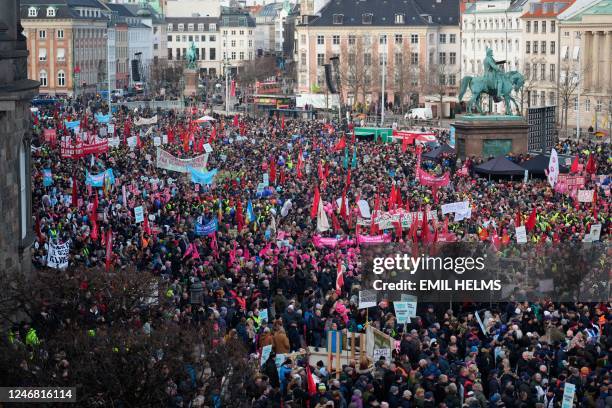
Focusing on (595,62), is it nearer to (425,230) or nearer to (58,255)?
(425,230)

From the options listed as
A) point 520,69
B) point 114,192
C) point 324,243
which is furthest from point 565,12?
point 324,243

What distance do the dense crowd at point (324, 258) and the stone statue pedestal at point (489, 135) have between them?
5.64 ft

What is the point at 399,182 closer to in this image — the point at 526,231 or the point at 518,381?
the point at 526,231

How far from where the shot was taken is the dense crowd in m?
23.3

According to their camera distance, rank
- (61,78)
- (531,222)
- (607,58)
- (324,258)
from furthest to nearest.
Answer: (61,78) < (607,58) < (531,222) < (324,258)

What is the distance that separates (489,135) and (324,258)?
2921cm

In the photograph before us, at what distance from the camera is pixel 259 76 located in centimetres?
15362

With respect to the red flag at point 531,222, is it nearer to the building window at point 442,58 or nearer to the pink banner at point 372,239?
the pink banner at point 372,239

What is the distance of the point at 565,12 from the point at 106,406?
88379mm

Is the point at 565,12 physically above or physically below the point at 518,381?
above

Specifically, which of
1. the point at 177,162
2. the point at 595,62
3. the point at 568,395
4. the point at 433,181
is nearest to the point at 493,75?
the point at 433,181

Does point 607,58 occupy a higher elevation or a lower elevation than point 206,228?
higher

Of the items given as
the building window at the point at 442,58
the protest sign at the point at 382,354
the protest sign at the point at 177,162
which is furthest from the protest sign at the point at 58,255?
the building window at the point at 442,58

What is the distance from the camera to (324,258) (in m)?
34.3
